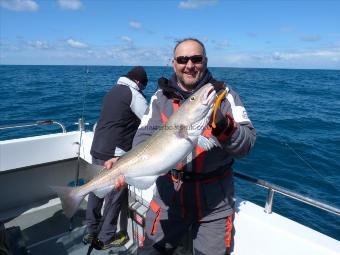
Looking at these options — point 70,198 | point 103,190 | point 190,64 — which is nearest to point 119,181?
point 103,190

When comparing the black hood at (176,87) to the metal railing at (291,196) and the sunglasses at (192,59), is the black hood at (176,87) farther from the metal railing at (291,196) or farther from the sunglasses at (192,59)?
the metal railing at (291,196)

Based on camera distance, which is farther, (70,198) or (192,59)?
(70,198)

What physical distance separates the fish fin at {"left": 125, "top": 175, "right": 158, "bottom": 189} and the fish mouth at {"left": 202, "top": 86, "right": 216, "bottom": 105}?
87cm

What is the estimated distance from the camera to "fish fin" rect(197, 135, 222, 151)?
2930 mm

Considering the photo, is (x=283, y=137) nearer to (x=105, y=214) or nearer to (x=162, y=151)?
(x=105, y=214)

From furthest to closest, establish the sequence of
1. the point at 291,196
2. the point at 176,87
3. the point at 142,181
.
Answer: the point at 176,87, the point at 291,196, the point at 142,181

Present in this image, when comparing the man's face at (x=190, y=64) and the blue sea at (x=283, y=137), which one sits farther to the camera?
the blue sea at (x=283, y=137)

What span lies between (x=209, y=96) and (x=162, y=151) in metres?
0.66

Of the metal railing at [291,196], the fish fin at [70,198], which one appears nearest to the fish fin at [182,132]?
the metal railing at [291,196]

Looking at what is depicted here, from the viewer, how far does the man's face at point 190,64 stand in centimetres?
309

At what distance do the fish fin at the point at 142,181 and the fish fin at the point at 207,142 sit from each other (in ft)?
1.76

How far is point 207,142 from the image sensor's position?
293cm

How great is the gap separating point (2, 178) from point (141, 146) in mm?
3904

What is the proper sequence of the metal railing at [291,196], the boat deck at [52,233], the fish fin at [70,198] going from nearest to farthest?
the metal railing at [291,196] < the fish fin at [70,198] < the boat deck at [52,233]
